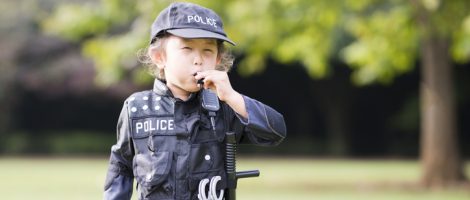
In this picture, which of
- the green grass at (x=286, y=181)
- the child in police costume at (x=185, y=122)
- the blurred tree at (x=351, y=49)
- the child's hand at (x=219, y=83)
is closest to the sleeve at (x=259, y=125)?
the child in police costume at (x=185, y=122)

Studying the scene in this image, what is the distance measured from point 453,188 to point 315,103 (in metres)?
17.7

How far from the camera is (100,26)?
751 inches

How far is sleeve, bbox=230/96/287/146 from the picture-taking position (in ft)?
13.9

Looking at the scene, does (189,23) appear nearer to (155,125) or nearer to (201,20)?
(201,20)

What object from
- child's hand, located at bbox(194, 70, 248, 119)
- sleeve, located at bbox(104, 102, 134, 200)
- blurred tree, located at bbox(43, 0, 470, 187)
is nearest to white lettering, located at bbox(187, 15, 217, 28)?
child's hand, located at bbox(194, 70, 248, 119)

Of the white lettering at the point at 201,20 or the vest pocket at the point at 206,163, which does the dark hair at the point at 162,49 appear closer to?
the white lettering at the point at 201,20

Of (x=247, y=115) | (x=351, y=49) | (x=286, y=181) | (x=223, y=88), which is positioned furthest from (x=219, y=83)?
(x=351, y=49)

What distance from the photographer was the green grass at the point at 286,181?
16047 mm

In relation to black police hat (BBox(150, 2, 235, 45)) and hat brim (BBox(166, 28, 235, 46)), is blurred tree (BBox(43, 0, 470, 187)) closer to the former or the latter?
→ black police hat (BBox(150, 2, 235, 45))

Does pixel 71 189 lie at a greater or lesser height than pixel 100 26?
lesser

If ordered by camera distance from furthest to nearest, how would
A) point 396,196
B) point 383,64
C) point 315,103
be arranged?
point 315,103
point 383,64
point 396,196

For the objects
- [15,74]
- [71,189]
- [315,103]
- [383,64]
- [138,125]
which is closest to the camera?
[138,125]

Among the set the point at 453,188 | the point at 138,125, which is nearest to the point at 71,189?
the point at 453,188

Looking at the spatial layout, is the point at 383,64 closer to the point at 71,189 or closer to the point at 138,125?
the point at 71,189
